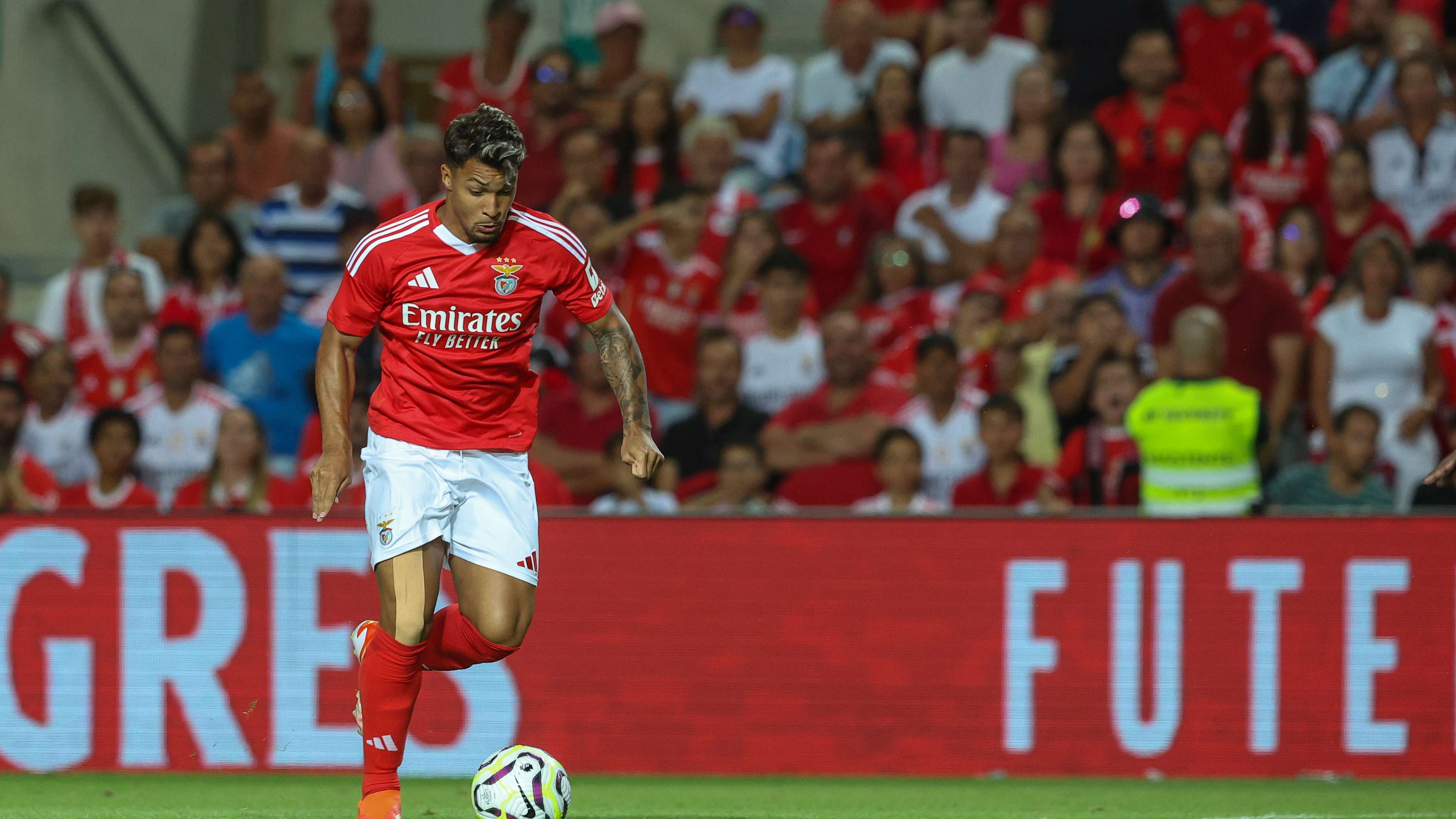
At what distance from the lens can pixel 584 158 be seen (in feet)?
36.1

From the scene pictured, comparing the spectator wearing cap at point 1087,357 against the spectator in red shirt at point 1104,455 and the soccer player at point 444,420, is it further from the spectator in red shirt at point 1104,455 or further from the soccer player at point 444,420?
the soccer player at point 444,420

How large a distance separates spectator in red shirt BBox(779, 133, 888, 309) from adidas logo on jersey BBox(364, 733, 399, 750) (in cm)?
556

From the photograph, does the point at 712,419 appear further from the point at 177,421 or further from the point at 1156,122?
the point at 1156,122

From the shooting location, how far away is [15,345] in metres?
10.4

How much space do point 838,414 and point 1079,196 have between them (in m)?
2.26

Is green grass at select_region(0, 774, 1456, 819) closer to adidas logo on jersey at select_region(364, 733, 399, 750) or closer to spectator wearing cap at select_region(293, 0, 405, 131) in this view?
adidas logo on jersey at select_region(364, 733, 399, 750)

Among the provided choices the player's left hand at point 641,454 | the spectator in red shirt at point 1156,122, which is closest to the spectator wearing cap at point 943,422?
the spectator in red shirt at point 1156,122

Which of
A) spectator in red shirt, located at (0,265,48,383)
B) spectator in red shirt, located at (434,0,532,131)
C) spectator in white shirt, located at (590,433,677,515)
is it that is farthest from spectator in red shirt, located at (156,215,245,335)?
spectator in white shirt, located at (590,433,677,515)

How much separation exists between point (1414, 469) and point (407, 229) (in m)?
5.59

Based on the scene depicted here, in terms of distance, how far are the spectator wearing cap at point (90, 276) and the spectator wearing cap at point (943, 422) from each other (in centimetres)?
461

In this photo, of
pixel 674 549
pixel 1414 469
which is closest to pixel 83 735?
pixel 674 549

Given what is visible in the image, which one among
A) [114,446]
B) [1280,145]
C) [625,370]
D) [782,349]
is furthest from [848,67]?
[625,370]

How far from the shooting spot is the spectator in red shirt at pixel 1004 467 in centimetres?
891

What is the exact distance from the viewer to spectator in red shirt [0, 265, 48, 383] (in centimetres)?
1031
